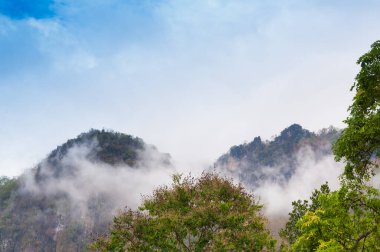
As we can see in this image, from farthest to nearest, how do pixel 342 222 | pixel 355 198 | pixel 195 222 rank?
pixel 195 222, pixel 355 198, pixel 342 222

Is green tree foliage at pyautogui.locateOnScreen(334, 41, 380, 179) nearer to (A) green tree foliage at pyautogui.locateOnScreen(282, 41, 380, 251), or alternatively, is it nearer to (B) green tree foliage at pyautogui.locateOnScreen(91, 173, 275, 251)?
(A) green tree foliage at pyautogui.locateOnScreen(282, 41, 380, 251)

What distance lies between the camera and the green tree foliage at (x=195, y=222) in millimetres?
31453

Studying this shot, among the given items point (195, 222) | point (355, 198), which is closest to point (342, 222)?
point (355, 198)

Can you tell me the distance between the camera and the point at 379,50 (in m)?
16.2

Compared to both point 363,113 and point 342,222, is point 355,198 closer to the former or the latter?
point 342,222

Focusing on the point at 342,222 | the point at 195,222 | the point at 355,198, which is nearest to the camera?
the point at 342,222

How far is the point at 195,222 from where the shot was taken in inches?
1276

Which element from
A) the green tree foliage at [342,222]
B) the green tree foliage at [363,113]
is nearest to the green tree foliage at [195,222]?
the green tree foliage at [342,222]

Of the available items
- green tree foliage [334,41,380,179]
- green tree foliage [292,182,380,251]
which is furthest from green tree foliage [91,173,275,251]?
green tree foliage [334,41,380,179]

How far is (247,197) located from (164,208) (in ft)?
23.4

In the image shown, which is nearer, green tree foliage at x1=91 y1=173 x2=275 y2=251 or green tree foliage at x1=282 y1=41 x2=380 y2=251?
green tree foliage at x1=282 y1=41 x2=380 y2=251

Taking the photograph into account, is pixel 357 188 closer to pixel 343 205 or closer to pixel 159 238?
pixel 343 205

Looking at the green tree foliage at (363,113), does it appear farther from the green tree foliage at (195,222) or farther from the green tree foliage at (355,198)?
the green tree foliage at (195,222)

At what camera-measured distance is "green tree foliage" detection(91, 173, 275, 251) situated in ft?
103
